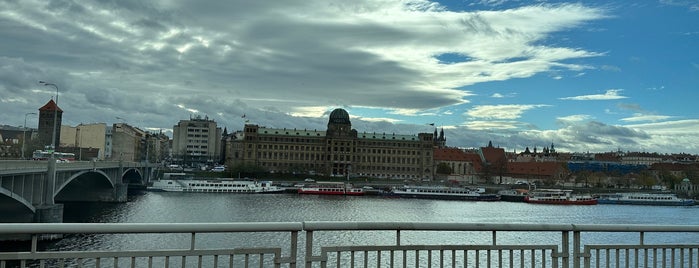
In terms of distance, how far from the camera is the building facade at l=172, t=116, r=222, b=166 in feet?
604

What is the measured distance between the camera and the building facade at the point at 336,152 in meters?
154

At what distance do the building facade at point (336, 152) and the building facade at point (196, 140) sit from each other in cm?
2495

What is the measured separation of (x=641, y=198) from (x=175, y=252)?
11238 centimetres

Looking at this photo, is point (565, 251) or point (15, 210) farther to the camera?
point (15, 210)

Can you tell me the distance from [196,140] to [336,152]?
50587 mm

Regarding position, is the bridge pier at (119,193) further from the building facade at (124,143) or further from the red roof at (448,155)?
the red roof at (448,155)

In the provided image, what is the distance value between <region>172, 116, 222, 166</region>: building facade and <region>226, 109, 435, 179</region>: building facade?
81.9 feet

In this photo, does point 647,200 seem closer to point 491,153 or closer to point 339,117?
point 491,153

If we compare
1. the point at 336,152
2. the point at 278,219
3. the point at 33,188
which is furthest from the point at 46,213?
the point at 336,152

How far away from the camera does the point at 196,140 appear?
18475cm

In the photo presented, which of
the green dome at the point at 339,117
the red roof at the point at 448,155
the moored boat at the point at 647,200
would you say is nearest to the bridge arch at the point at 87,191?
the moored boat at the point at 647,200

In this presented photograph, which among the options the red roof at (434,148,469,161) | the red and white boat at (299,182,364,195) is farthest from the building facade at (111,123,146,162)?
the red roof at (434,148,469,161)

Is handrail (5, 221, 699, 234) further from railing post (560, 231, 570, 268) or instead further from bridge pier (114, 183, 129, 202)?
bridge pier (114, 183, 129, 202)

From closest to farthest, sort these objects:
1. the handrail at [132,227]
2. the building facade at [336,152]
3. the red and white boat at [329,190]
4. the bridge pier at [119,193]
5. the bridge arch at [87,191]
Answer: the handrail at [132,227], the bridge arch at [87,191], the bridge pier at [119,193], the red and white boat at [329,190], the building facade at [336,152]
